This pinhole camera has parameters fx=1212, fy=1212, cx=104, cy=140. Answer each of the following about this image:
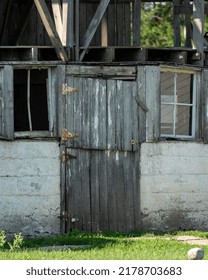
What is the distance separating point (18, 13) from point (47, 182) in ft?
15.0

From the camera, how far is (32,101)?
2375 cm

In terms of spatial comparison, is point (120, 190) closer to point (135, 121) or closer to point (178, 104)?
point (135, 121)

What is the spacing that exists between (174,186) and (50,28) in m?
3.85

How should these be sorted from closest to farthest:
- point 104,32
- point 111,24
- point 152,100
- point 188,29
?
point 152,100
point 104,32
point 188,29
point 111,24

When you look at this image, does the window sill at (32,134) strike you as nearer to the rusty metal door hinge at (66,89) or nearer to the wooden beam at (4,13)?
the rusty metal door hinge at (66,89)

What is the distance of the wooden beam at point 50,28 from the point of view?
22.0 meters

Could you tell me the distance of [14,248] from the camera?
62.2 ft

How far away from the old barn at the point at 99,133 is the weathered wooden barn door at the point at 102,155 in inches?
0.7

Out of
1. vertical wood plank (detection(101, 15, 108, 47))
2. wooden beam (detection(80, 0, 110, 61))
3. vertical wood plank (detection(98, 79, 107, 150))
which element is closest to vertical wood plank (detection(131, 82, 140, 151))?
vertical wood plank (detection(98, 79, 107, 150))

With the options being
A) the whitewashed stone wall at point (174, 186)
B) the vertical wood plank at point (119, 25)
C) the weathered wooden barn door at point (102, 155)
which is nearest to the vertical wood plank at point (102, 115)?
the weathered wooden barn door at point (102, 155)

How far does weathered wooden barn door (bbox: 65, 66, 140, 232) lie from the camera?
22375 mm

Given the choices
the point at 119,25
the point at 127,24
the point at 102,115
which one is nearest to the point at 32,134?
the point at 102,115

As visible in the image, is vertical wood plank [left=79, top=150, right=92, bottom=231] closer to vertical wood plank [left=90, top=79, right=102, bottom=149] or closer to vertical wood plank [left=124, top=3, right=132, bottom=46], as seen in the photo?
vertical wood plank [left=90, top=79, right=102, bottom=149]

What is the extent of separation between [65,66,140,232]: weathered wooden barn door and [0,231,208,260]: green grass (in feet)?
1.97
